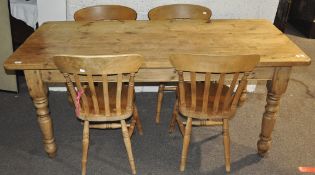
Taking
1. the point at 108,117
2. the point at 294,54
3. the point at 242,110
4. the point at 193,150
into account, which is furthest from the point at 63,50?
the point at 242,110

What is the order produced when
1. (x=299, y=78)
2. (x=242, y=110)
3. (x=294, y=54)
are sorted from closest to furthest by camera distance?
(x=294, y=54) → (x=242, y=110) → (x=299, y=78)

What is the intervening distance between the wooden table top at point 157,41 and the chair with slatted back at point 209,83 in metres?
0.13

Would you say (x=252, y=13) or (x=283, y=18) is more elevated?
(x=252, y=13)

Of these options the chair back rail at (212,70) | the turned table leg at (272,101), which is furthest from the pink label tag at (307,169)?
the chair back rail at (212,70)

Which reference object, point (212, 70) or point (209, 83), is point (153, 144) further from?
point (212, 70)

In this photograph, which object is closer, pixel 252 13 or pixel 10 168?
pixel 10 168

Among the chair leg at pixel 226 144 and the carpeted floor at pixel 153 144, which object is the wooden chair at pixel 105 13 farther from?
the chair leg at pixel 226 144

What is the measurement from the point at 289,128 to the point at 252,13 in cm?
101

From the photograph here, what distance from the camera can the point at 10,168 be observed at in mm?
2084

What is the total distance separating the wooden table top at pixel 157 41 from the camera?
1.78 m

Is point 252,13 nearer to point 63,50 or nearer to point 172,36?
point 172,36

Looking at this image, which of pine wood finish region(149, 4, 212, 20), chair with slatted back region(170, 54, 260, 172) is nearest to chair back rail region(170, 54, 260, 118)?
chair with slatted back region(170, 54, 260, 172)

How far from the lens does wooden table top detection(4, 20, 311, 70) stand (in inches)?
70.1

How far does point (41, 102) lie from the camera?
1.91m
